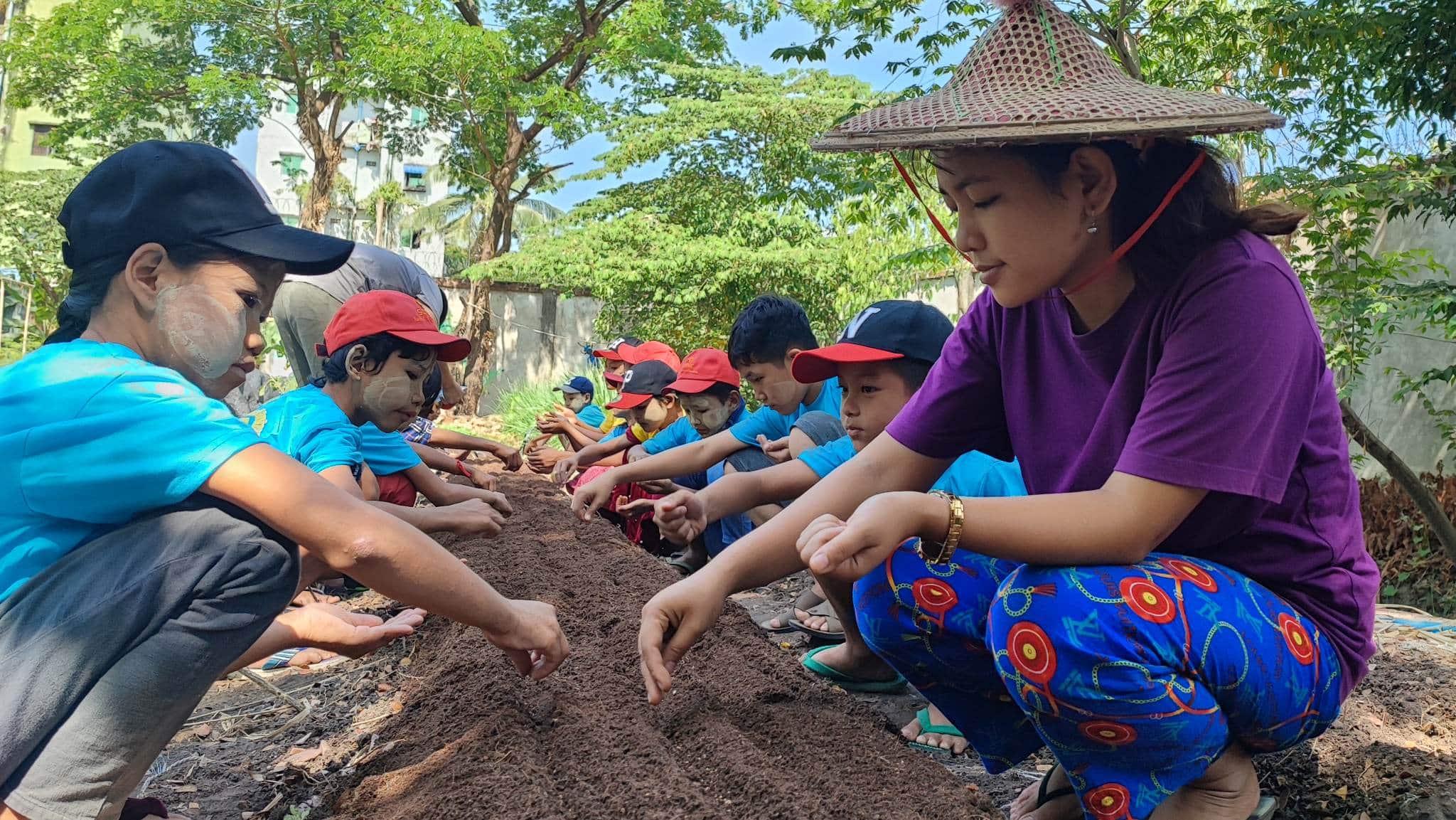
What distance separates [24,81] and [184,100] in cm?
218

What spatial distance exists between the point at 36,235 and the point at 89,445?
69.6 ft

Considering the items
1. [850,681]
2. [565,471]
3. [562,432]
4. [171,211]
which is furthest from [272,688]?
[562,432]

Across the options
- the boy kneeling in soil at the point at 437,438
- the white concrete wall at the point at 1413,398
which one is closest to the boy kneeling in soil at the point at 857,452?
the boy kneeling in soil at the point at 437,438

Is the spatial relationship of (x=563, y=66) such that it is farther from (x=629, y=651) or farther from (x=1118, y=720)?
(x=1118, y=720)

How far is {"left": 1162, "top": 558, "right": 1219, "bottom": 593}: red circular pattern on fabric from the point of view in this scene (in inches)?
65.6

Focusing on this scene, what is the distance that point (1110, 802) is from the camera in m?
1.68

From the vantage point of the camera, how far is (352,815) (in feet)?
6.63

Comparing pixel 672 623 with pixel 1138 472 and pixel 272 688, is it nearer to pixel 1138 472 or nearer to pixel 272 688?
pixel 1138 472

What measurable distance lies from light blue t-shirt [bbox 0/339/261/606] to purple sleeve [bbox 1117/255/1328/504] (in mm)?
1476

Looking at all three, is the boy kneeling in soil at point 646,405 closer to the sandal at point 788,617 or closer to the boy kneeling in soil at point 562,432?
the boy kneeling in soil at point 562,432

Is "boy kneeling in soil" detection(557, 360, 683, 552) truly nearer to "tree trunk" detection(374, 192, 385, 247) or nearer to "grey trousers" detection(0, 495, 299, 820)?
"grey trousers" detection(0, 495, 299, 820)

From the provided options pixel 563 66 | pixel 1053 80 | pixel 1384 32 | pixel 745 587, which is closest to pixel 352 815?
pixel 745 587

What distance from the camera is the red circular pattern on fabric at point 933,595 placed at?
2.04 m

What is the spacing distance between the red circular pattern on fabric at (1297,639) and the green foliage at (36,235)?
20.9 m
